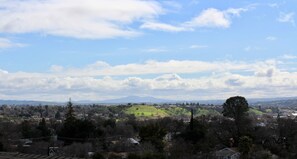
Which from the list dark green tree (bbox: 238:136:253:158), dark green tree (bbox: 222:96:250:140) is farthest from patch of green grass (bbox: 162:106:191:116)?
dark green tree (bbox: 238:136:253:158)

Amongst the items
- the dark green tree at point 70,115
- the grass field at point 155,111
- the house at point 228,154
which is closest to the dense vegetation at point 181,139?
the dark green tree at point 70,115

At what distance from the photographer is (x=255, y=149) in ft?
158

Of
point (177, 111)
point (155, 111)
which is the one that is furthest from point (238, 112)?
point (177, 111)

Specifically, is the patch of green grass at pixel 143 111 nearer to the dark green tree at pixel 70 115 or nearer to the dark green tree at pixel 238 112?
the dark green tree at pixel 70 115

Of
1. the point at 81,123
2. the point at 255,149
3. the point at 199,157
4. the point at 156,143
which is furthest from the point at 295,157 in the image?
the point at 81,123

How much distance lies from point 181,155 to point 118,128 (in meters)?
31.3

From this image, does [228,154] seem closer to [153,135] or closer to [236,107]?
[153,135]

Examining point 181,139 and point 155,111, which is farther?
point 155,111

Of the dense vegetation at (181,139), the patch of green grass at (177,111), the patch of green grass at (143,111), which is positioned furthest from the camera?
the patch of green grass at (177,111)

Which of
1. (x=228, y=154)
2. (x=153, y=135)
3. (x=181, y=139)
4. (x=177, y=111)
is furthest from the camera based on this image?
(x=177, y=111)

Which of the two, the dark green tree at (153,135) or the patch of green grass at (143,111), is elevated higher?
the patch of green grass at (143,111)

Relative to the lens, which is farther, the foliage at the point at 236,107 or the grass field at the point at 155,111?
the grass field at the point at 155,111

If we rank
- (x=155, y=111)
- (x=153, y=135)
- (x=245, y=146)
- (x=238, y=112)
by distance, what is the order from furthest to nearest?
(x=155, y=111), (x=238, y=112), (x=153, y=135), (x=245, y=146)

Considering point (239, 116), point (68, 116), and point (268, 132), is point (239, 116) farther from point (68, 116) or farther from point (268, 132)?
point (68, 116)
